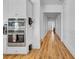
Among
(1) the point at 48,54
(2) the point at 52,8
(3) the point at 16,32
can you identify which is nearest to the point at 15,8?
(3) the point at 16,32

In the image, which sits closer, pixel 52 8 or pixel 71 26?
pixel 71 26

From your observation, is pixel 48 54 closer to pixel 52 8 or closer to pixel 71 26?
pixel 71 26

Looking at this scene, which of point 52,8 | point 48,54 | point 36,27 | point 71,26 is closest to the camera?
point 71,26

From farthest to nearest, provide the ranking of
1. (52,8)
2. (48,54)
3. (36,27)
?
(52,8) < (36,27) < (48,54)

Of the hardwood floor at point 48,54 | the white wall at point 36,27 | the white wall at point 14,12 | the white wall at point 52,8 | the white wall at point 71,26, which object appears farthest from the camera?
the white wall at point 52,8

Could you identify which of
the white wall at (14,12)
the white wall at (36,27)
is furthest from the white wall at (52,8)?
the white wall at (14,12)

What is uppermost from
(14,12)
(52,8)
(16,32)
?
(52,8)

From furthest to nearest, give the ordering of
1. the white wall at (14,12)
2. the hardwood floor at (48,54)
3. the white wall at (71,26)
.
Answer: the white wall at (14,12)
the hardwood floor at (48,54)
the white wall at (71,26)

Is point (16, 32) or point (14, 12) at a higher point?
point (14, 12)

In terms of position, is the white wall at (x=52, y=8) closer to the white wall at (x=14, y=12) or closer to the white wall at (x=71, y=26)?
the white wall at (x=71, y=26)

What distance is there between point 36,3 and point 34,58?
3.51m

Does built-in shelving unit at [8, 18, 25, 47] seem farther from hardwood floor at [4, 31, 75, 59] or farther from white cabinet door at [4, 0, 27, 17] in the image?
hardwood floor at [4, 31, 75, 59]

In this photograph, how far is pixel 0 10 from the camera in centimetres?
189

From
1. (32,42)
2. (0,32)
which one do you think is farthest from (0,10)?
(32,42)
